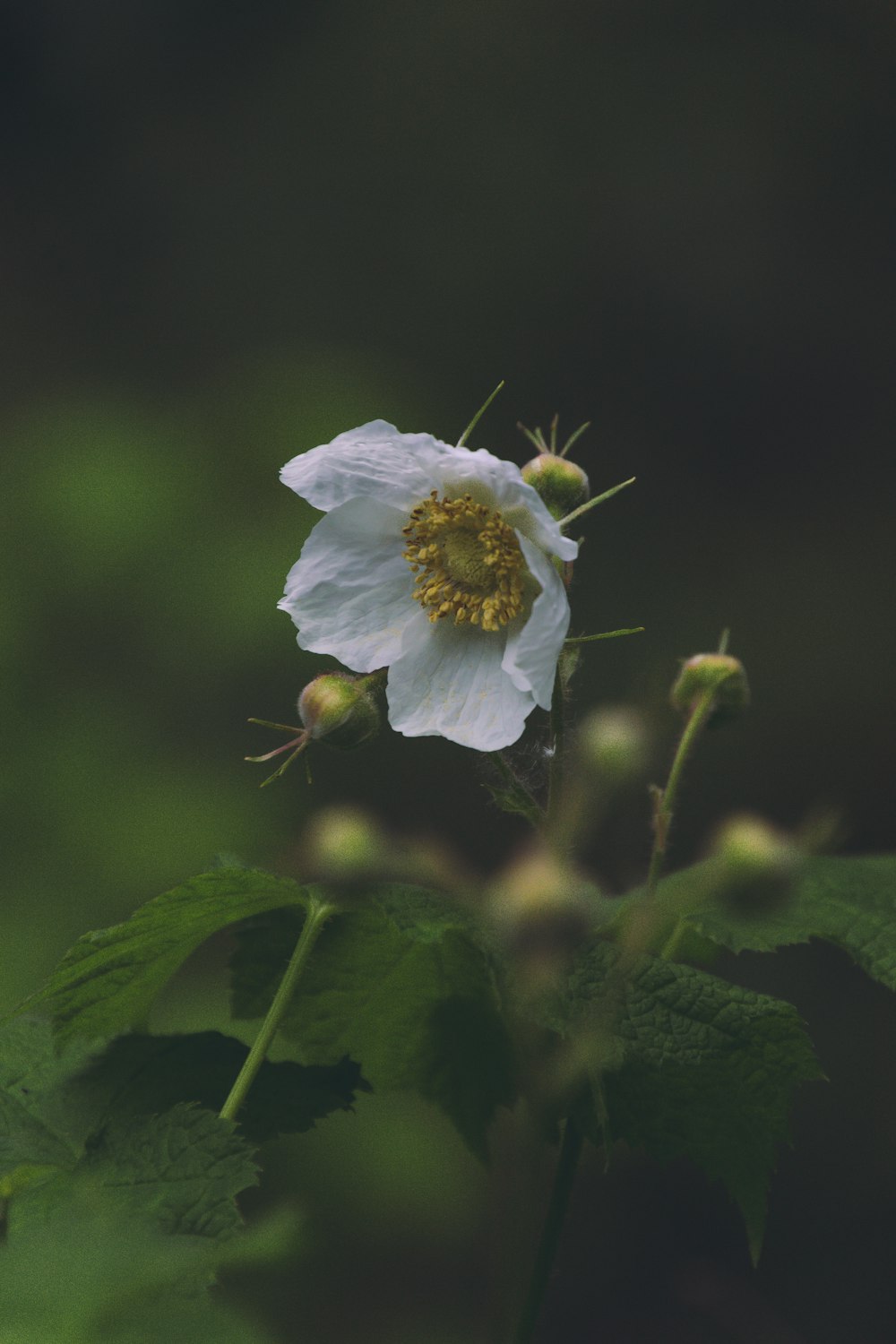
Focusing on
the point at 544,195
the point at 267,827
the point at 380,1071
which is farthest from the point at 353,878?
the point at 544,195

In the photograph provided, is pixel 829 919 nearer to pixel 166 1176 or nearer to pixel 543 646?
pixel 543 646

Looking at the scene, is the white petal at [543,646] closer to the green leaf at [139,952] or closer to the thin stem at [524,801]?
the thin stem at [524,801]

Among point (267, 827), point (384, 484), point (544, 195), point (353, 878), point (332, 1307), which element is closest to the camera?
point (353, 878)

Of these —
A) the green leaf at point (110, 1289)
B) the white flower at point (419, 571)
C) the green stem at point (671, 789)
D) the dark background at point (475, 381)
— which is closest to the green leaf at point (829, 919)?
the green stem at point (671, 789)

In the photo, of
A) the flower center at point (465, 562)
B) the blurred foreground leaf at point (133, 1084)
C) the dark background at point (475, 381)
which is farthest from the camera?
the dark background at point (475, 381)

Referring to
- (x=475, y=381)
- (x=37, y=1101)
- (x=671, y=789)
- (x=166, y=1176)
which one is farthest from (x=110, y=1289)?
(x=475, y=381)

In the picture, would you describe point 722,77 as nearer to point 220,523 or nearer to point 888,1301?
point 220,523

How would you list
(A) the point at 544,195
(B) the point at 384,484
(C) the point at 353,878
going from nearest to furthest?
1. (C) the point at 353,878
2. (B) the point at 384,484
3. (A) the point at 544,195
